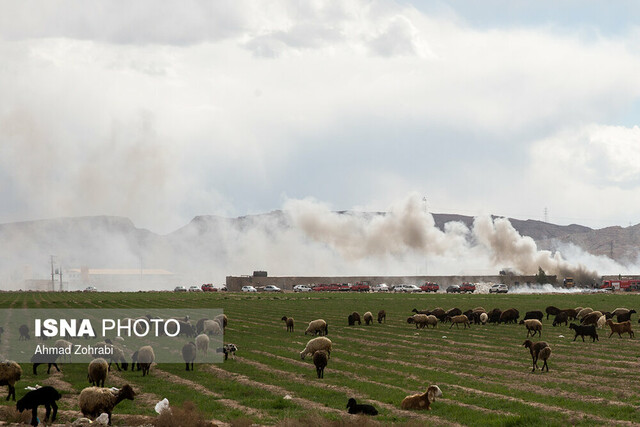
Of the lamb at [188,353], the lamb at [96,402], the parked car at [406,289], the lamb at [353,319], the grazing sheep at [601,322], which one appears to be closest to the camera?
the lamb at [96,402]

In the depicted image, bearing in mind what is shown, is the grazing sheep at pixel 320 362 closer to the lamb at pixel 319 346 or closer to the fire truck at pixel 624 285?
the lamb at pixel 319 346

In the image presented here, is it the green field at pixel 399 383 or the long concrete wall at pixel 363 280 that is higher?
the long concrete wall at pixel 363 280

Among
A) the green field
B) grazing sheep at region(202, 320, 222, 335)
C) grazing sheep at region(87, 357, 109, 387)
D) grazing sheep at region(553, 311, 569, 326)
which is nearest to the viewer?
the green field

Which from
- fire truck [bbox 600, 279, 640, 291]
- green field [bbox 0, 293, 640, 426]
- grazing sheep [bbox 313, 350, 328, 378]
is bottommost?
fire truck [bbox 600, 279, 640, 291]

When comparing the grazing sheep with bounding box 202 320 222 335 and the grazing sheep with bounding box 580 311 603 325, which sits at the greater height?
the grazing sheep with bounding box 202 320 222 335

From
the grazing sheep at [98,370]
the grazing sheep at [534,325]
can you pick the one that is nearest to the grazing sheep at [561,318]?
the grazing sheep at [534,325]

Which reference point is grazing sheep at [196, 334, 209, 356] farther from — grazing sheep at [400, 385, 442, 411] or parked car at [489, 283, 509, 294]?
parked car at [489, 283, 509, 294]

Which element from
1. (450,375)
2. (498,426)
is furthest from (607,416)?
(450,375)

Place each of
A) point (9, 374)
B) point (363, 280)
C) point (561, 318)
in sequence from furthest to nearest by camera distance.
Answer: point (363, 280)
point (561, 318)
point (9, 374)

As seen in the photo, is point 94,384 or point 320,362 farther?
point 320,362

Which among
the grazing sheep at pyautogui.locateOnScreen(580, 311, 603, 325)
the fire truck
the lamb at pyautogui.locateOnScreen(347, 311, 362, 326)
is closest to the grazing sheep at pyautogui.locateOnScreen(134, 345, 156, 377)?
the lamb at pyautogui.locateOnScreen(347, 311, 362, 326)

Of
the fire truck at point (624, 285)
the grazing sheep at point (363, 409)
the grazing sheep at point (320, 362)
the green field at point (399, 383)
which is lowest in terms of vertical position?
the fire truck at point (624, 285)

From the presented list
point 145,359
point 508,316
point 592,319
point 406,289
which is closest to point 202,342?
point 145,359

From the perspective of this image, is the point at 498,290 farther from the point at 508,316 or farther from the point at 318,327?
the point at 318,327
